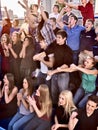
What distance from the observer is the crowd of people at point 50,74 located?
2957 millimetres

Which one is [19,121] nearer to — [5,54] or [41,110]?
[41,110]

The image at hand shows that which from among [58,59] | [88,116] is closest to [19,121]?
[58,59]

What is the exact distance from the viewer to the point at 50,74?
10.7ft

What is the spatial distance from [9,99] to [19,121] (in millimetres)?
413

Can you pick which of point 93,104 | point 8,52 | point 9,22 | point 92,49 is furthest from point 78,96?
point 9,22

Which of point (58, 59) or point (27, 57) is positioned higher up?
point (58, 59)

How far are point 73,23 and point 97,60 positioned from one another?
2.09 feet

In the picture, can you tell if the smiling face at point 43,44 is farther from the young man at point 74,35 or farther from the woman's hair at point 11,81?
the woman's hair at point 11,81

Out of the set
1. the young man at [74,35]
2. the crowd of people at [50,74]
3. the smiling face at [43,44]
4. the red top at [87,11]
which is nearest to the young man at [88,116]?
the crowd of people at [50,74]

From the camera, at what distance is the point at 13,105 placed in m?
3.66

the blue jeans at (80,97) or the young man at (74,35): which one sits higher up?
the young man at (74,35)

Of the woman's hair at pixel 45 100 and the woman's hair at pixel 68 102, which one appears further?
the woman's hair at pixel 45 100

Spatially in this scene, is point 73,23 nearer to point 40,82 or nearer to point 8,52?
point 40,82

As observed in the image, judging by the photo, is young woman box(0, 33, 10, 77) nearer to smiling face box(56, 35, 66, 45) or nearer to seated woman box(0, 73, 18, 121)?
seated woman box(0, 73, 18, 121)
